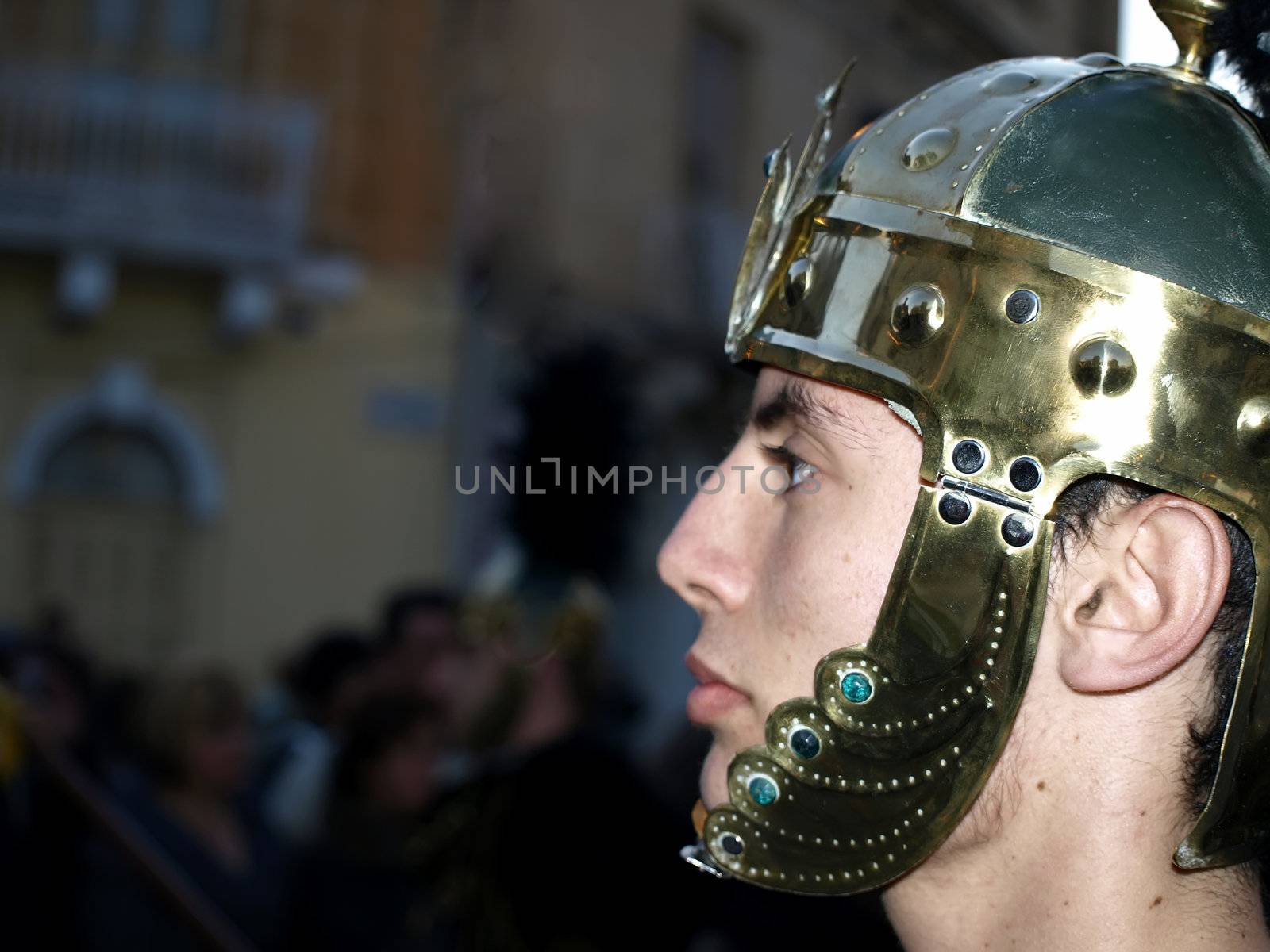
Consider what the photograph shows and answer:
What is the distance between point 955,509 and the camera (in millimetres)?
1335

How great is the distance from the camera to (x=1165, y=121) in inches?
54.8

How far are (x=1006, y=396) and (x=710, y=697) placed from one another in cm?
43

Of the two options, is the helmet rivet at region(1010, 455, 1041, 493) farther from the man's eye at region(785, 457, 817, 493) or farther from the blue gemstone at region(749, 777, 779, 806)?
the blue gemstone at region(749, 777, 779, 806)

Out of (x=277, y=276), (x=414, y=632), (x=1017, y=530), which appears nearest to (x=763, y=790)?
(x=1017, y=530)

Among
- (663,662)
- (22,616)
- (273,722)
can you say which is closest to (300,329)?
(22,616)

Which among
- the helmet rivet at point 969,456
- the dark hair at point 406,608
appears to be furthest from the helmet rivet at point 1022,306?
the dark hair at point 406,608

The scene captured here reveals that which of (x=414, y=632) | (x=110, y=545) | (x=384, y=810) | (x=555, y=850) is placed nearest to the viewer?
(x=555, y=850)

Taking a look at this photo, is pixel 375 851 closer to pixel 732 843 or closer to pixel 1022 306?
pixel 732 843

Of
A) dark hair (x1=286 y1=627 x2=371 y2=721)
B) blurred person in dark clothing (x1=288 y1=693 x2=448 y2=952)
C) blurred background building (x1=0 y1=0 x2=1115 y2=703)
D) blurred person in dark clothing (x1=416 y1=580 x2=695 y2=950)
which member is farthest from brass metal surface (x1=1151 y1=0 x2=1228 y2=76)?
blurred background building (x1=0 y1=0 x2=1115 y2=703)

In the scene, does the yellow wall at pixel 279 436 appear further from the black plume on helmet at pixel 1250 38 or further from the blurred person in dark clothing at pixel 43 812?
the black plume on helmet at pixel 1250 38

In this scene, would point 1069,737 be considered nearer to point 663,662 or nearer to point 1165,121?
point 1165,121

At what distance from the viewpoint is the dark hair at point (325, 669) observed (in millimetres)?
4949

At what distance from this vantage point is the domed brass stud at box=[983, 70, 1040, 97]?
1454 millimetres

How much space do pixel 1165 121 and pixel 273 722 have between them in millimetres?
4784
